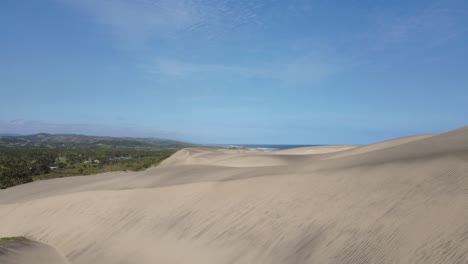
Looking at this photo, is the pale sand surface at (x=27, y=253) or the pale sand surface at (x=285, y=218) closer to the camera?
the pale sand surface at (x=285, y=218)

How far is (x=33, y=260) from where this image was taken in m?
10.1

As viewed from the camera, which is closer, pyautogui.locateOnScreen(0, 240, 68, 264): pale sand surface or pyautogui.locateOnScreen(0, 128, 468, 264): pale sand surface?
pyautogui.locateOnScreen(0, 128, 468, 264): pale sand surface

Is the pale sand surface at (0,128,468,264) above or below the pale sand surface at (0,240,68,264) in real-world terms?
above

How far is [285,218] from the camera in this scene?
31.5 ft

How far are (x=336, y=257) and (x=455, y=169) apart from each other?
4.46 meters

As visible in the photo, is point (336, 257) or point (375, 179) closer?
point (336, 257)

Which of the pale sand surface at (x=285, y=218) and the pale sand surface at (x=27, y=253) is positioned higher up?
the pale sand surface at (x=285, y=218)

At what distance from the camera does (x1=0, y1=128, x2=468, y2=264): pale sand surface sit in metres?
7.33

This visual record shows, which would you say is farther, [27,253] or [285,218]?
[27,253]

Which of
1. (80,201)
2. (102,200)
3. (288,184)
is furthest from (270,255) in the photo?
(80,201)

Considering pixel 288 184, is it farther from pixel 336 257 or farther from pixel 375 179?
pixel 336 257

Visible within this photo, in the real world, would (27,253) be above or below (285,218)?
below

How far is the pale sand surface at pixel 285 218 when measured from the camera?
7.33 metres

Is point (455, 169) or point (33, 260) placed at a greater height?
point (455, 169)
